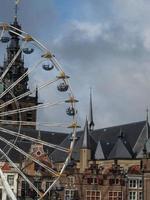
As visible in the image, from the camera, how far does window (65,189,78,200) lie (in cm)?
8194

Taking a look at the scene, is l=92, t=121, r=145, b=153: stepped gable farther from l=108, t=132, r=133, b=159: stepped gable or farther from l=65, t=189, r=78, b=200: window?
l=65, t=189, r=78, b=200: window

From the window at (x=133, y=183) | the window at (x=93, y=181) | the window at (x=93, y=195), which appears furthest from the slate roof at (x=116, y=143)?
the window at (x=93, y=195)

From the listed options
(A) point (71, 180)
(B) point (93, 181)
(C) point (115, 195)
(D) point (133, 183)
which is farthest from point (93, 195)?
(A) point (71, 180)

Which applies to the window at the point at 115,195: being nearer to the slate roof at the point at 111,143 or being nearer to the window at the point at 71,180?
the slate roof at the point at 111,143

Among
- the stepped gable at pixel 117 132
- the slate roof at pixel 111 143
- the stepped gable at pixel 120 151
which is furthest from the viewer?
the stepped gable at pixel 117 132

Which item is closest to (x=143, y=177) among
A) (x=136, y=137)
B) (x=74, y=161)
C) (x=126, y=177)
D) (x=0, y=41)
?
(x=126, y=177)

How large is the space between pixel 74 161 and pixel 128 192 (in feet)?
44.3

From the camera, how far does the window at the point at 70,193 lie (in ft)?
269

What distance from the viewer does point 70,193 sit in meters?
83.2

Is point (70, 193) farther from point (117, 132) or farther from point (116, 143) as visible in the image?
point (117, 132)

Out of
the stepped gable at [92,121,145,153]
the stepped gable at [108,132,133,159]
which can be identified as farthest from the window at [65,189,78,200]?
the stepped gable at [92,121,145,153]

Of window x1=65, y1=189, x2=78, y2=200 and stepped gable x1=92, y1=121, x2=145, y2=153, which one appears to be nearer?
window x1=65, y1=189, x2=78, y2=200

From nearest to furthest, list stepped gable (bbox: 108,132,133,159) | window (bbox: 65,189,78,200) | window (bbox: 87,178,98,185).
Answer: window (bbox: 87,178,98,185) → window (bbox: 65,189,78,200) → stepped gable (bbox: 108,132,133,159)

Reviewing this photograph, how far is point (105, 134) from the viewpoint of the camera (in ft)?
300
